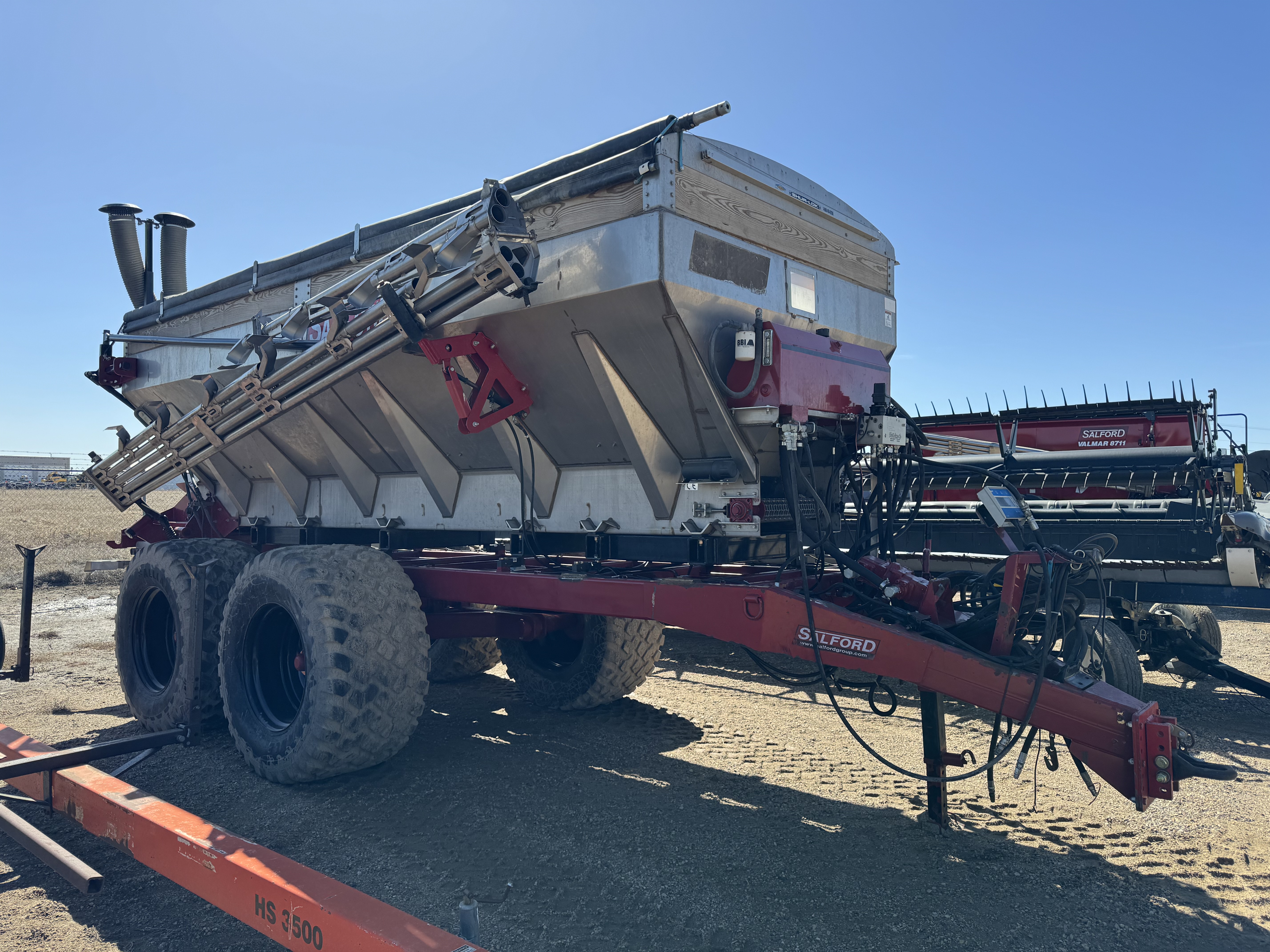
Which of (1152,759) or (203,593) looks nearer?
(1152,759)

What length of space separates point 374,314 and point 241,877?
9.07ft

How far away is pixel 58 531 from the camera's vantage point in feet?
69.2

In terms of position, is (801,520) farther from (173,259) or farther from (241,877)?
(173,259)

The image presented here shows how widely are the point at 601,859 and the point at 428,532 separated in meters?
2.99

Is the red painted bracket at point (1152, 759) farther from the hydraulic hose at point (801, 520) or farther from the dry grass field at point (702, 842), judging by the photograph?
the hydraulic hose at point (801, 520)

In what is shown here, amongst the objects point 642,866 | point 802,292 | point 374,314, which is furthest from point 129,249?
point 642,866

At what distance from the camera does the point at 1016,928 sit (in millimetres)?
3180

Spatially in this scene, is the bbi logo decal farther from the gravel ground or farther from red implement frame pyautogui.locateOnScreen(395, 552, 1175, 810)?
the gravel ground

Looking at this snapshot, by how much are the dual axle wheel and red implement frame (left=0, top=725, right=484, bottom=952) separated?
3.32ft

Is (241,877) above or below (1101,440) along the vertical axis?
below

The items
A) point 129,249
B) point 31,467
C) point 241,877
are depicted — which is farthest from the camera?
point 31,467

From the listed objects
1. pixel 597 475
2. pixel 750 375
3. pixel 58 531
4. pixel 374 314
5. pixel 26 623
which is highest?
pixel 374 314

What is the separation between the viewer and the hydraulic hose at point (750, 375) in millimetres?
4062

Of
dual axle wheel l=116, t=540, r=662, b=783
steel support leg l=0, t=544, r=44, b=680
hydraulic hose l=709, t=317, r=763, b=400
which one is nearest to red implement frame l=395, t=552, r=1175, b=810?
dual axle wheel l=116, t=540, r=662, b=783
